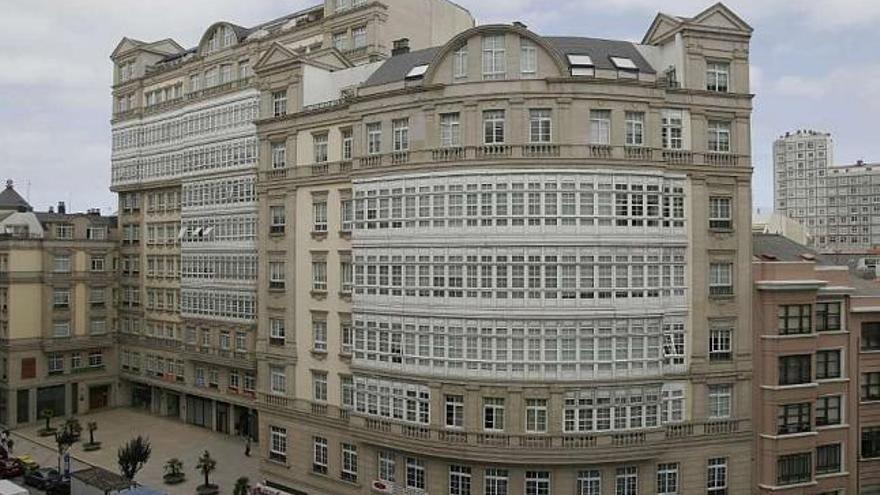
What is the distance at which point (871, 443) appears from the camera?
39969 millimetres

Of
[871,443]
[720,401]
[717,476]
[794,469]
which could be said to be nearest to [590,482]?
[717,476]

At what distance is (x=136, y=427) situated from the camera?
6253 centimetres

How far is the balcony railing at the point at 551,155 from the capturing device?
3406 cm

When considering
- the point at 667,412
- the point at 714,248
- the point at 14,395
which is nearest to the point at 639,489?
the point at 667,412

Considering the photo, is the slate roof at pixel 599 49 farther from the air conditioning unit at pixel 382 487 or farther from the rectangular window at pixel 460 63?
the air conditioning unit at pixel 382 487

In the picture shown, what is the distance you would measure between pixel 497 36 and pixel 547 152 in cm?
619

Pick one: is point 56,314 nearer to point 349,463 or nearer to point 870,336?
point 349,463

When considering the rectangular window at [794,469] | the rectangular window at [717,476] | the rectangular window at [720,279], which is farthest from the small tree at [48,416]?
the rectangular window at [794,469]

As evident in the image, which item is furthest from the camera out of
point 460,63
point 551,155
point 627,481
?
point 460,63

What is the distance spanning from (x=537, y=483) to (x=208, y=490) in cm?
2249

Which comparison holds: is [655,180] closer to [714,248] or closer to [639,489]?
[714,248]

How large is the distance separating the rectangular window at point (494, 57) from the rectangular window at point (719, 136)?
10987 millimetres

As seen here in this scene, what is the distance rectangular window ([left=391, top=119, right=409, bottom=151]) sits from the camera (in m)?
36.9

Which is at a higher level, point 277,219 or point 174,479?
point 277,219
